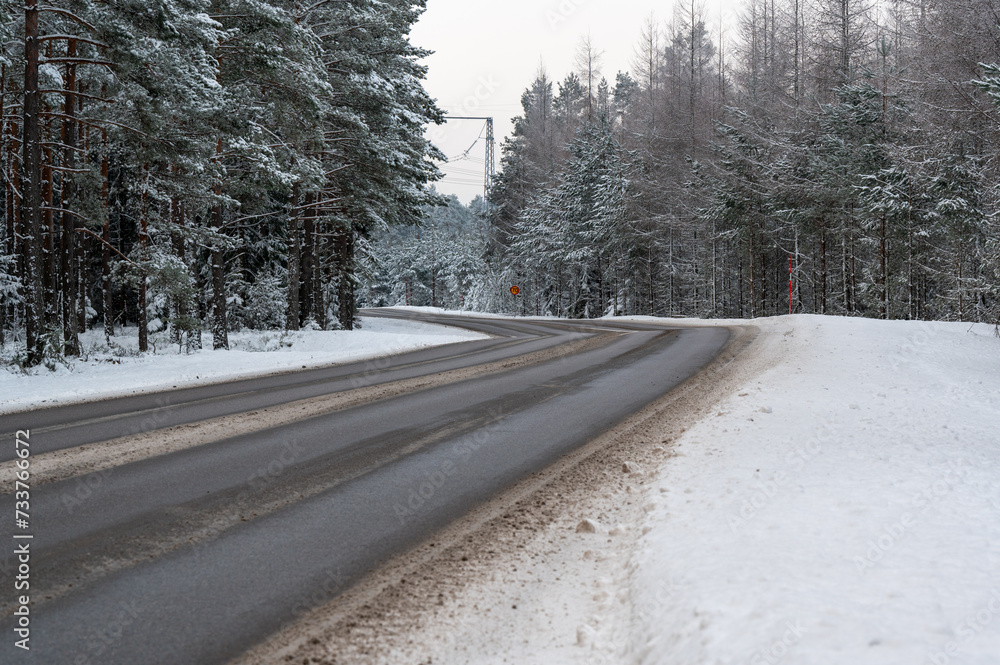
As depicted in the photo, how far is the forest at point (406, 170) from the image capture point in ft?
41.6

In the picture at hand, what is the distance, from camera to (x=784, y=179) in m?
27.9

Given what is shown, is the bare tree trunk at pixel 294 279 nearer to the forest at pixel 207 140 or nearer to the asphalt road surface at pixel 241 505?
the forest at pixel 207 140

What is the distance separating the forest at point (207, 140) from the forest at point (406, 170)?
0.08 metres

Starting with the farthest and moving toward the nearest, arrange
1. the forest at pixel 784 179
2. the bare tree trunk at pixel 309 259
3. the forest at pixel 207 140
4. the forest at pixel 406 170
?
the bare tree trunk at pixel 309 259, the forest at pixel 784 179, the forest at pixel 406 170, the forest at pixel 207 140

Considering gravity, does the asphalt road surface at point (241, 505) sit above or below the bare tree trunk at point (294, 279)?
below

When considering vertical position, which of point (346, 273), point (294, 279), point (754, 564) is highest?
point (346, 273)

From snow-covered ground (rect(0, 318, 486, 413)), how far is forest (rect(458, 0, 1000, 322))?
13966 mm

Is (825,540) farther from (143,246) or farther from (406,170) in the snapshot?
(406,170)

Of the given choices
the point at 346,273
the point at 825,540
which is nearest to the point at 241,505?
the point at 825,540

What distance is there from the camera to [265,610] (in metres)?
2.84

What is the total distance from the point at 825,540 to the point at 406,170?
1965 cm

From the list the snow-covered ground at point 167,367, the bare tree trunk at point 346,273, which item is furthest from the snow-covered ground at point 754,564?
the bare tree trunk at point 346,273

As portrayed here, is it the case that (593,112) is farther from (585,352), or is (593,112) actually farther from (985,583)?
(985,583)

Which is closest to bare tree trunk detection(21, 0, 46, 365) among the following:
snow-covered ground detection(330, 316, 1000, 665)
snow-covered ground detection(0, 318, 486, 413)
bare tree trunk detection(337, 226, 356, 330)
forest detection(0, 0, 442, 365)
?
forest detection(0, 0, 442, 365)
